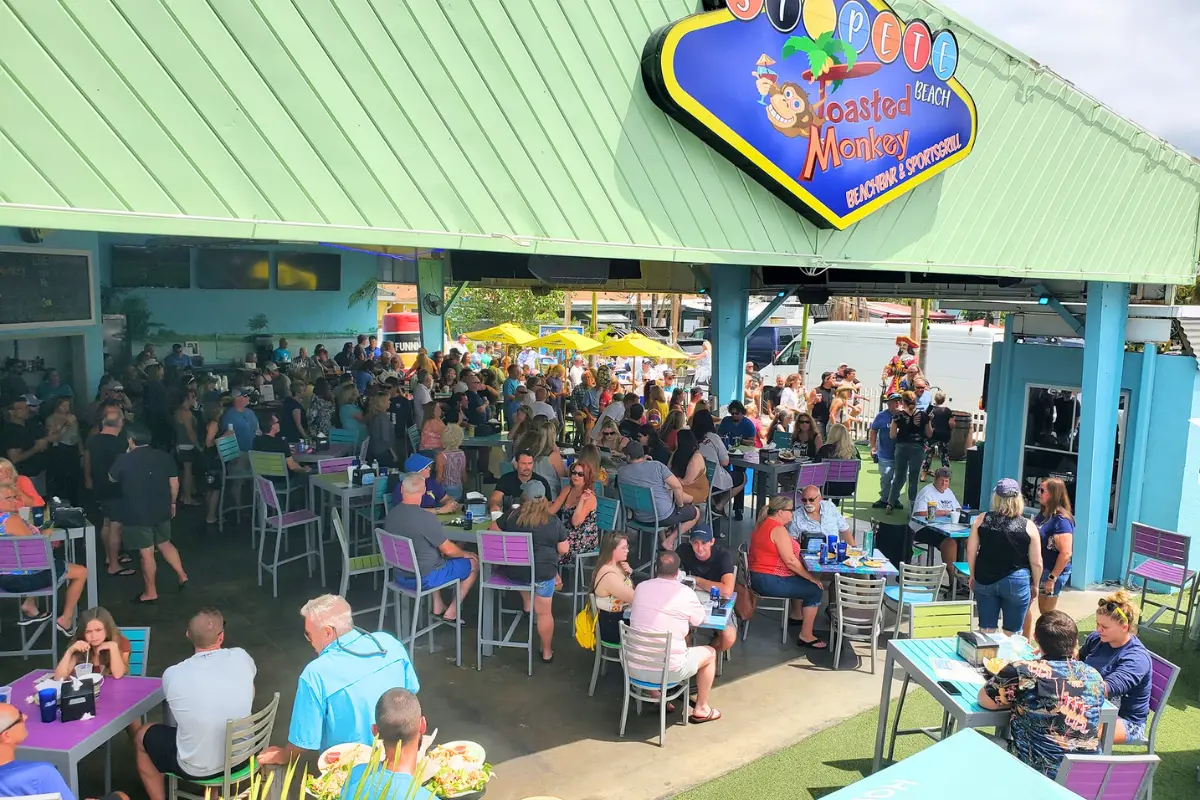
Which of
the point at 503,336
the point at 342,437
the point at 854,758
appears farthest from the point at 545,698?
the point at 503,336

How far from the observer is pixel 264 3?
4.17 metres

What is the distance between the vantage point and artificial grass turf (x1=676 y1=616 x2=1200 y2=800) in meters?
5.01

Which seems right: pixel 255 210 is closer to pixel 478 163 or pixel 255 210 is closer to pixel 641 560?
pixel 478 163

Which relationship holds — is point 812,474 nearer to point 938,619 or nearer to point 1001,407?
point 1001,407

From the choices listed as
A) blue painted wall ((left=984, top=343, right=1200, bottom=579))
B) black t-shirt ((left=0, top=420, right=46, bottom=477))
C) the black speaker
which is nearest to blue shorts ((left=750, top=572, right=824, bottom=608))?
blue painted wall ((left=984, top=343, right=1200, bottom=579))

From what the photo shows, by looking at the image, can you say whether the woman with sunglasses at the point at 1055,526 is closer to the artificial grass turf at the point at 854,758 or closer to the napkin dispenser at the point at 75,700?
the artificial grass turf at the point at 854,758

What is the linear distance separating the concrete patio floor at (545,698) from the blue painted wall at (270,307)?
423 inches

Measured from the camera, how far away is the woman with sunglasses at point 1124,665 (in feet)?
15.4

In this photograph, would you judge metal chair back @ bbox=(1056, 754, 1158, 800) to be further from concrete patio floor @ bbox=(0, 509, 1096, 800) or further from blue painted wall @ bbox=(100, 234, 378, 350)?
blue painted wall @ bbox=(100, 234, 378, 350)

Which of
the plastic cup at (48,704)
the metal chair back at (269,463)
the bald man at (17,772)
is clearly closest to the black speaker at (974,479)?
the metal chair back at (269,463)

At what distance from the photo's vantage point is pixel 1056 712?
4.18 meters

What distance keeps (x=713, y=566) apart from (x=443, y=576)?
6.80 ft

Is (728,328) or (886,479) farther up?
(728,328)

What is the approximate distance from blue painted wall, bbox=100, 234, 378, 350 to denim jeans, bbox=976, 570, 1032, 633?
605 inches
